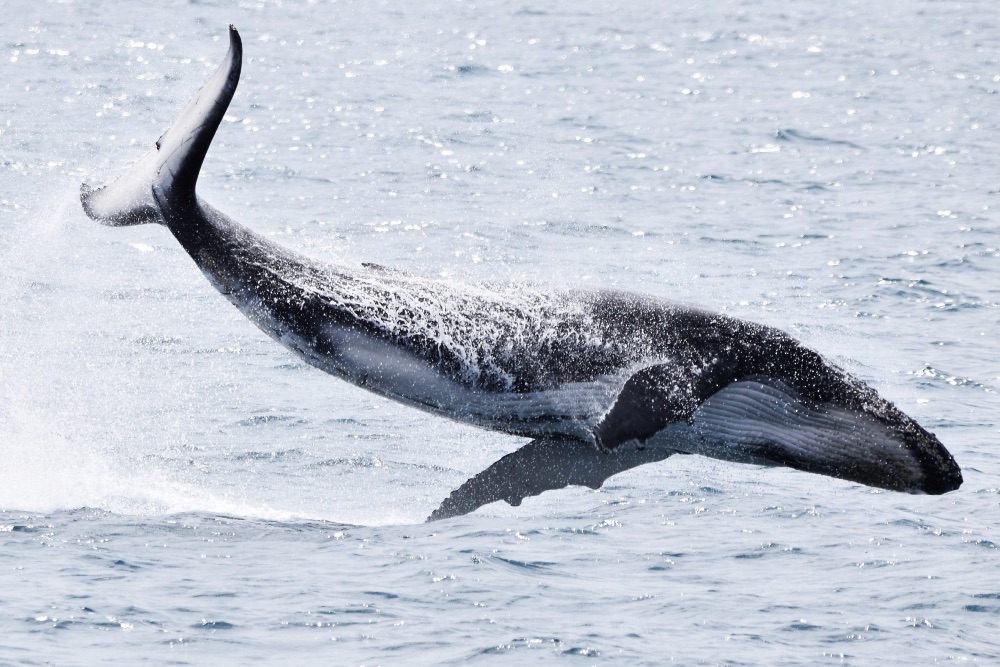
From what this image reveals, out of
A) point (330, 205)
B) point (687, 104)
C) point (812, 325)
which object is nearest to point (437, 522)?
point (812, 325)

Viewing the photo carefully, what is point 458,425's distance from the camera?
22.8 metres

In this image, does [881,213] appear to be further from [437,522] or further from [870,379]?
[437,522]

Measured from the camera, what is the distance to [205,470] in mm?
19906

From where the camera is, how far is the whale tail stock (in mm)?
15820

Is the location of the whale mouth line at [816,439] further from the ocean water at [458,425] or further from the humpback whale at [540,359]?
the ocean water at [458,425]

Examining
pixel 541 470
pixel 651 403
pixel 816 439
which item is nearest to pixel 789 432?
pixel 816 439

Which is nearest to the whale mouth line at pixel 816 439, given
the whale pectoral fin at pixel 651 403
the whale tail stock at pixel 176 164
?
the whale pectoral fin at pixel 651 403

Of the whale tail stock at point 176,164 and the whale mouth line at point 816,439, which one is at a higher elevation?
the whale tail stock at point 176,164

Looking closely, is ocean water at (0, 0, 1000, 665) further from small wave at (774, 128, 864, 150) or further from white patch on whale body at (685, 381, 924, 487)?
white patch on whale body at (685, 381, 924, 487)

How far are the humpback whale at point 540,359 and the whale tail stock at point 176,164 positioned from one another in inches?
0.8

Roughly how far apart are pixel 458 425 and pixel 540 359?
270 inches

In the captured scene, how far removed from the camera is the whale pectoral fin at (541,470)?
1644 cm

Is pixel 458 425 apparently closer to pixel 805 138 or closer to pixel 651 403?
pixel 651 403

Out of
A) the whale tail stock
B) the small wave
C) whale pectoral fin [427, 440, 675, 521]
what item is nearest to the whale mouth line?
whale pectoral fin [427, 440, 675, 521]
